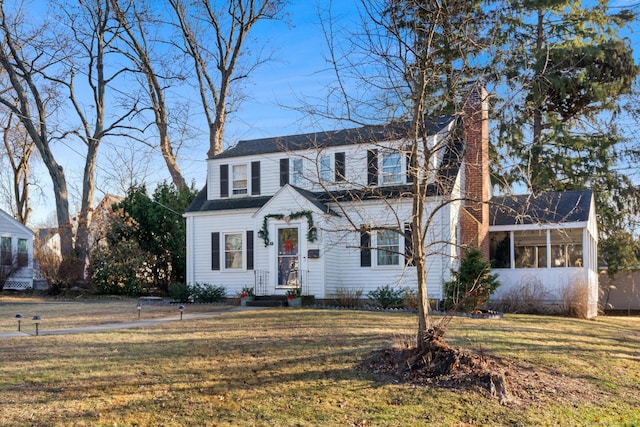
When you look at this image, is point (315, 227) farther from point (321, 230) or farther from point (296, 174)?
point (296, 174)

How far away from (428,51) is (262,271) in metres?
12.2

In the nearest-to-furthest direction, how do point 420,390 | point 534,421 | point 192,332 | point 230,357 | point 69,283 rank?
point 534,421
point 420,390
point 230,357
point 192,332
point 69,283

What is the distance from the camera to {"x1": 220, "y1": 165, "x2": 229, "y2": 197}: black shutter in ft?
72.8

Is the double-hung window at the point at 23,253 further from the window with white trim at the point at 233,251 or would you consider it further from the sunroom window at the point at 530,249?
the sunroom window at the point at 530,249

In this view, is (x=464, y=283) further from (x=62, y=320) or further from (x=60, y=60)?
(x=60, y=60)

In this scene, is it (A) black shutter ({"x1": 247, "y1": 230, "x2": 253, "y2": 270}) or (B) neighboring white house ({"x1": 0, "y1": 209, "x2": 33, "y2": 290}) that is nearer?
(A) black shutter ({"x1": 247, "y1": 230, "x2": 253, "y2": 270})

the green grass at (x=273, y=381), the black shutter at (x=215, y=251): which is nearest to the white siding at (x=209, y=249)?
the black shutter at (x=215, y=251)

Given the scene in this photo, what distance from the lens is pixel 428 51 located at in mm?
8922

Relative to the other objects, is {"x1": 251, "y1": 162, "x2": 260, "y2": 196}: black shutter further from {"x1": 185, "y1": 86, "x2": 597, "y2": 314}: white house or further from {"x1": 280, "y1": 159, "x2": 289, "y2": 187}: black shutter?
{"x1": 280, "y1": 159, "x2": 289, "y2": 187}: black shutter

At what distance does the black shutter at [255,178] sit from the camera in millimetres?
21594

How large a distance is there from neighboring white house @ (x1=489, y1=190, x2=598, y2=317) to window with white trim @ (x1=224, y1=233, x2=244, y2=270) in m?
8.41

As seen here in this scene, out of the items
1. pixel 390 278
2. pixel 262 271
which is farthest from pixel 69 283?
pixel 390 278

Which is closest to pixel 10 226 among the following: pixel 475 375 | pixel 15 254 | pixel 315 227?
pixel 15 254

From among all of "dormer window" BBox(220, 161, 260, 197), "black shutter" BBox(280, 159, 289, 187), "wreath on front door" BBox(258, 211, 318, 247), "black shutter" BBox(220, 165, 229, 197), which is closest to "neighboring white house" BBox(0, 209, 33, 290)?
"black shutter" BBox(220, 165, 229, 197)
